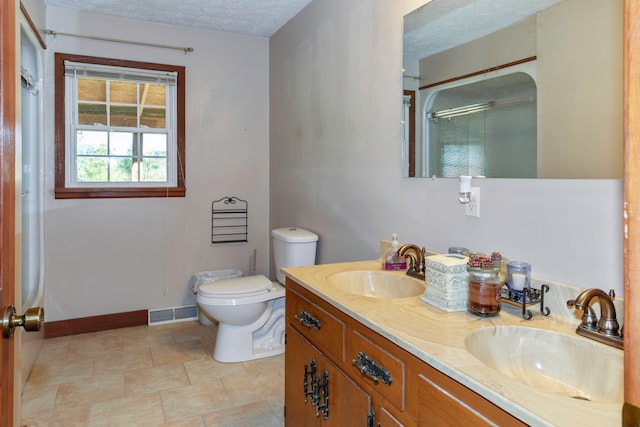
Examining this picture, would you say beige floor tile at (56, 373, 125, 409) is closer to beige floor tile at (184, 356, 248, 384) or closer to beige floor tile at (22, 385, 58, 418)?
beige floor tile at (22, 385, 58, 418)

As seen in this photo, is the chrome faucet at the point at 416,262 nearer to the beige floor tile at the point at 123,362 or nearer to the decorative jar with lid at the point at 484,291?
the decorative jar with lid at the point at 484,291

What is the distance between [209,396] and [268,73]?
9.07 ft

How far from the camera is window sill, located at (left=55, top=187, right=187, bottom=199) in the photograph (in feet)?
10.5

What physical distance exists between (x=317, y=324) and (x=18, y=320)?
0.92 m

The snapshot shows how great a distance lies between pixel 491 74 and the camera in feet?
5.14

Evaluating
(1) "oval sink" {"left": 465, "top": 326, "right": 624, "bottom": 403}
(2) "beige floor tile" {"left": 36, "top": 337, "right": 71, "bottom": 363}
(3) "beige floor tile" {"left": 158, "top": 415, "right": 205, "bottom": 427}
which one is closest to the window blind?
(2) "beige floor tile" {"left": 36, "top": 337, "right": 71, "bottom": 363}

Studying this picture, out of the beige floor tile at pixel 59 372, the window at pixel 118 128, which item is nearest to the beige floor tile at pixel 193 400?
the beige floor tile at pixel 59 372

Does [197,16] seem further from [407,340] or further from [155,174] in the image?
[407,340]

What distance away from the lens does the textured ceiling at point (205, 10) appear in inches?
119

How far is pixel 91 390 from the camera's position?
2.42 metres

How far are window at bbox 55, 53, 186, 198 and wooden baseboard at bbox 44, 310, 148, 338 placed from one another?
0.98 m

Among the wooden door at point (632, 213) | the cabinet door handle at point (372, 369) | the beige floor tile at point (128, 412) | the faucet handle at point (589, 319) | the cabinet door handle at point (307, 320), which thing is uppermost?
the wooden door at point (632, 213)

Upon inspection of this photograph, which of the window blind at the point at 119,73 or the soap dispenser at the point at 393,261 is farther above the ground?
the window blind at the point at 119,73

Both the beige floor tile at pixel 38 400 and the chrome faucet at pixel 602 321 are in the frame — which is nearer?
the chrome faucet at pixel 602 321
